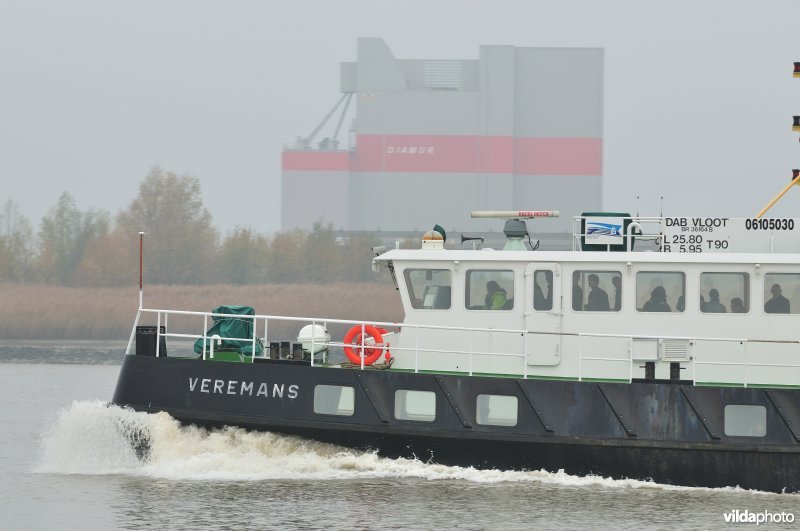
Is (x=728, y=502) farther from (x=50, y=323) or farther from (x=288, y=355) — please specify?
(x=50, y=323)

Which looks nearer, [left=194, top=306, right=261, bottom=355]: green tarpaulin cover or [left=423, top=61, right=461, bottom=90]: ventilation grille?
[left=194, top=306, right=261, bottom=355]: green tarpaulin cover

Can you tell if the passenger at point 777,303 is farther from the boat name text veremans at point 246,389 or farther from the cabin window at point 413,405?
the boat name text veremans at point 246,389

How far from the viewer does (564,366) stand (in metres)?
17.8

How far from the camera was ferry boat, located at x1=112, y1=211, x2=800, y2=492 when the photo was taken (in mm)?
17203

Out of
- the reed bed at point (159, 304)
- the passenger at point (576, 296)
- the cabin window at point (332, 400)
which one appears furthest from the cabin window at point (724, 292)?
the reed bed at point (159, 304)

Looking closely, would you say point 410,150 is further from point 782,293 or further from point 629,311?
point 782,293

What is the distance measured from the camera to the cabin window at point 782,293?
17812 mm

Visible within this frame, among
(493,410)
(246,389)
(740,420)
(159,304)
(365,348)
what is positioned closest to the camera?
(740,420)

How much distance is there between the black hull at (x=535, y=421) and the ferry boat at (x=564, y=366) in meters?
0.02

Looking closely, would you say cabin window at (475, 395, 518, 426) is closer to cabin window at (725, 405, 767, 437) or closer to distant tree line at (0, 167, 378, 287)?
cabin window at (725, 405, 767, 437)

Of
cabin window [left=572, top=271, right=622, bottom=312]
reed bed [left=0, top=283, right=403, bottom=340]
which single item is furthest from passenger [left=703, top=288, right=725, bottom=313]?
reed bed [left=0, top=283, right=403, bottom=340]

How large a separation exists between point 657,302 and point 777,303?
1.56 meters

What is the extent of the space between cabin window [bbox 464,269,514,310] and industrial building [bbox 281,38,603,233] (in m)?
62.8

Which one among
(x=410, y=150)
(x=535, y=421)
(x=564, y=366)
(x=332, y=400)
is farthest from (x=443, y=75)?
(x=535, y=421)
